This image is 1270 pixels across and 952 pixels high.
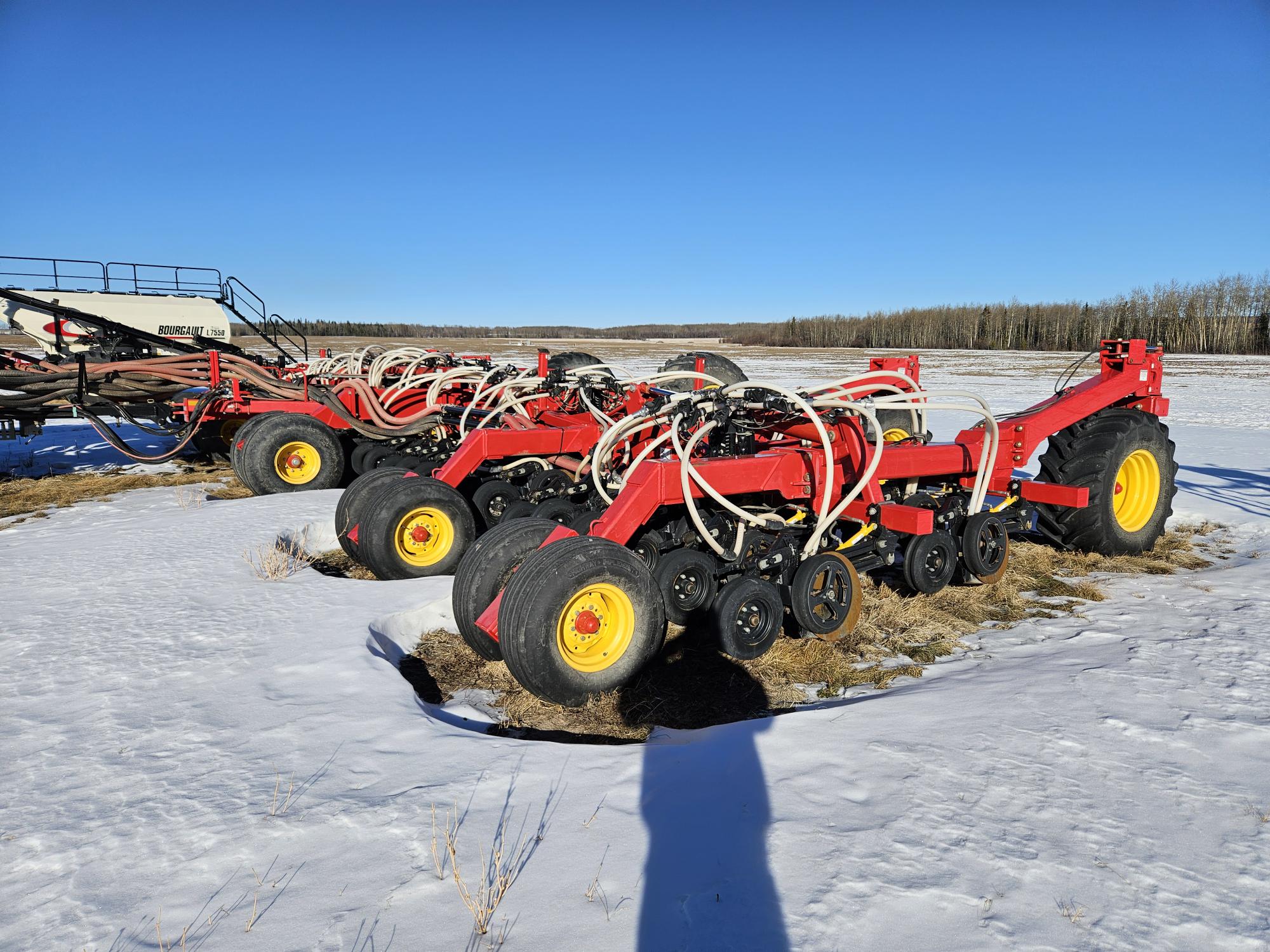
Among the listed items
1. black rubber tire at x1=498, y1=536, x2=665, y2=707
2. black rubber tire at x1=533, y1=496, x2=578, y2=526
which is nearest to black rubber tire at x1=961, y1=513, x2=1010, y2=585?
black rubber tire at x1=498, y1=536, x2=665, y2=707

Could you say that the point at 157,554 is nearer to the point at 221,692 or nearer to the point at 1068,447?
the point at 221,692

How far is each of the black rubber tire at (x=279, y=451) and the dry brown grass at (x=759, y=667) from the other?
4505 mm

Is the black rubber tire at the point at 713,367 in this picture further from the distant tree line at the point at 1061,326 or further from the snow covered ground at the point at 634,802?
the distant tree line at the point at 1061,326

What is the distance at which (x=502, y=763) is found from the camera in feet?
9.49

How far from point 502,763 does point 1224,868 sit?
7.73 feet

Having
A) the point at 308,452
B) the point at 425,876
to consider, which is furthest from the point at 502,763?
the point at 308,452

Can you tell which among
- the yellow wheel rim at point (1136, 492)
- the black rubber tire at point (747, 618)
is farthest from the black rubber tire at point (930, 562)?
the yellow wheel rim at point (1136, 492)

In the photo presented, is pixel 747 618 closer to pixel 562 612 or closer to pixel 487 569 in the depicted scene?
pixel 562 612

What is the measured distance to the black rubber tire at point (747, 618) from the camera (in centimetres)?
394

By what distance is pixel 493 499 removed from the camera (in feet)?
20.7

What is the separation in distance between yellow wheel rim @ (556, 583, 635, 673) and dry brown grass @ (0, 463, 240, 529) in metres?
6.21

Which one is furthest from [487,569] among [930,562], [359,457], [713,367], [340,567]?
[359,457]

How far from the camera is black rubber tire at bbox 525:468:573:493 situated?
6367mm

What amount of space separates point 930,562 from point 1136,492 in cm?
262
